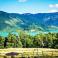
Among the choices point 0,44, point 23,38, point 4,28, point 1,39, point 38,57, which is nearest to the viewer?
point 38,57

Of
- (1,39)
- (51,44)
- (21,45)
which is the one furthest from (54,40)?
(1,39)

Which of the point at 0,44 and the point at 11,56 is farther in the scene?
the point at 0,44

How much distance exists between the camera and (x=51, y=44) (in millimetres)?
43156

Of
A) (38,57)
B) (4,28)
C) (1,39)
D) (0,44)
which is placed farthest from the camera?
(4,28)

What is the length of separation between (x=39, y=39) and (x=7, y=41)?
624 centimetres

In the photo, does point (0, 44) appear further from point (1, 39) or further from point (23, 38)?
point (23, 38)

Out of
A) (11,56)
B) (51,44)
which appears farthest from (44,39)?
(11,56)

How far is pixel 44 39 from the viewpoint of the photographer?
47.6m

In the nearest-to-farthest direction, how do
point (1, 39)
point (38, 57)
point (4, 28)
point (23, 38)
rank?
point (38, 57)
point (1, 39)
point (23, 38)
point (4, 28)

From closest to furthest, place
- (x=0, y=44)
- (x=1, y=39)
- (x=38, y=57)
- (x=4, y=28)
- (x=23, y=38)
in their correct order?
(x=38, y=57)
(x=0, y=44)
(x=1, y=39)
(x=23, y=38)
(x=4, y=28)

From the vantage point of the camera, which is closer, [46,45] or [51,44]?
[51,44]

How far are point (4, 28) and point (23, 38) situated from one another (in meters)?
143

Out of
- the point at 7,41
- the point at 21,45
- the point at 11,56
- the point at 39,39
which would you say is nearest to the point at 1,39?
the point at 7,41

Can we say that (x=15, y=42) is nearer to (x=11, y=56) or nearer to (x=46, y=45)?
(x=46, y=45)
